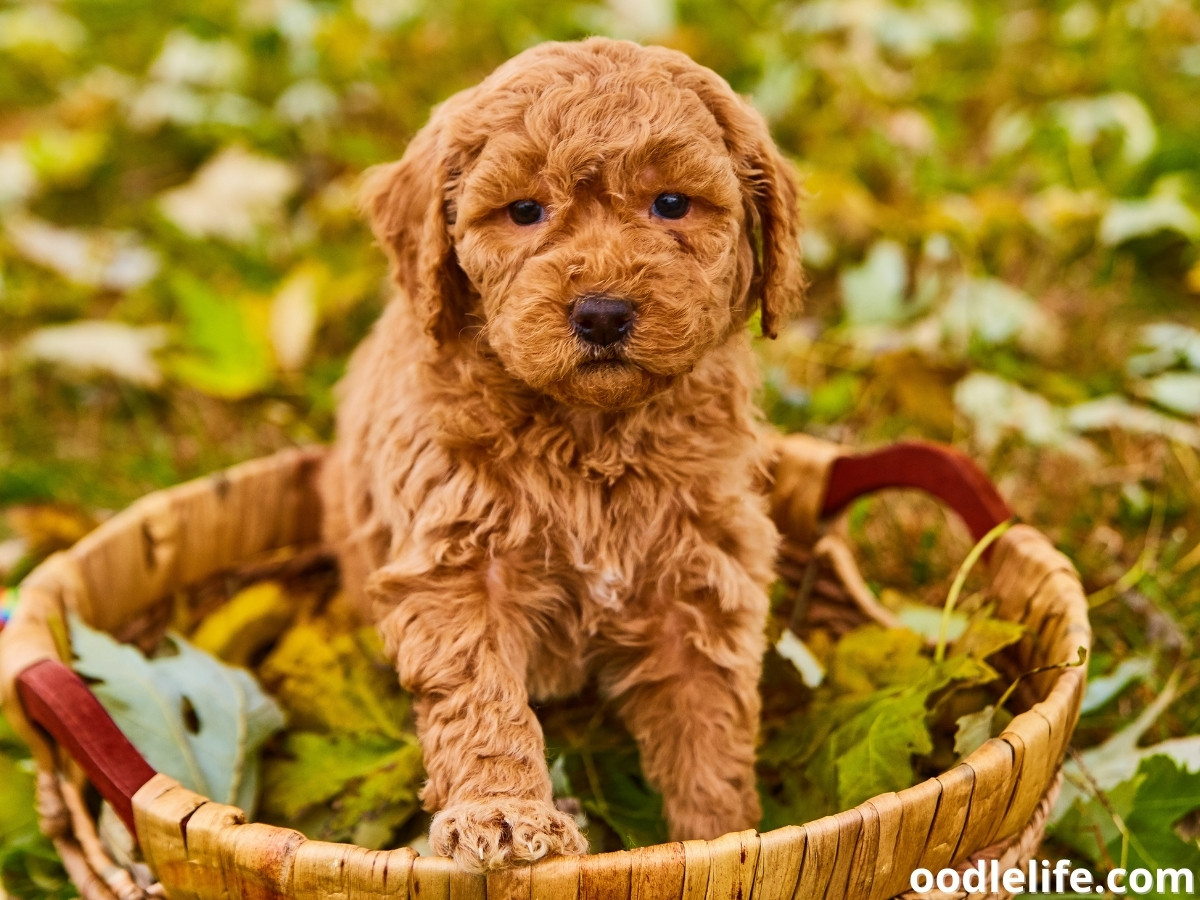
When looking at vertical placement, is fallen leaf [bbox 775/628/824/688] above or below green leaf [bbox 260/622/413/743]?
above

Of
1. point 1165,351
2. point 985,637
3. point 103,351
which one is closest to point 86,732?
point 985,637

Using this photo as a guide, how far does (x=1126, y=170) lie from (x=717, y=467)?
350cm

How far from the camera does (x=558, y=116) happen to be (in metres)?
1.93

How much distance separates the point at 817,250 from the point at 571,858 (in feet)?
10.6

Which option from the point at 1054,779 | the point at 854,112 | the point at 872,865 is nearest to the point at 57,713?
the point at 872,865

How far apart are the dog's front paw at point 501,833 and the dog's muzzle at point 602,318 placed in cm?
74

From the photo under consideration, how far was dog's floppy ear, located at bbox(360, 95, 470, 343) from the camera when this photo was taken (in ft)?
6.93

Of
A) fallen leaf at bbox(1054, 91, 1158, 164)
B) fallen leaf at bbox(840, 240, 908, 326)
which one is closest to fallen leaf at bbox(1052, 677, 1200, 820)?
fallen leaf at bbox(840, 240, 908, 326)

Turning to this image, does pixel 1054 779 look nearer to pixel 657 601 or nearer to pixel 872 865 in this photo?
pixel 872 865

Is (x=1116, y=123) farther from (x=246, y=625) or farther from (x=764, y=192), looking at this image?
(x=246, y=625)

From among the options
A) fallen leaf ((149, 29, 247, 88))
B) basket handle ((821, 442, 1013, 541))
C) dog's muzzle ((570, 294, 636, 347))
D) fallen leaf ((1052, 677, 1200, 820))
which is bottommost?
fallen leaf ((1052, 677, 1200, 820))

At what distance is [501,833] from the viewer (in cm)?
174

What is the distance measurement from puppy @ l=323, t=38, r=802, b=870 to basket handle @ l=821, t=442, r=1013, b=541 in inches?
26.0

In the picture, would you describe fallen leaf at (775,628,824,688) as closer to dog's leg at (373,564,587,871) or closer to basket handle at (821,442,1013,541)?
basket handle at (821,442,1013,541)
